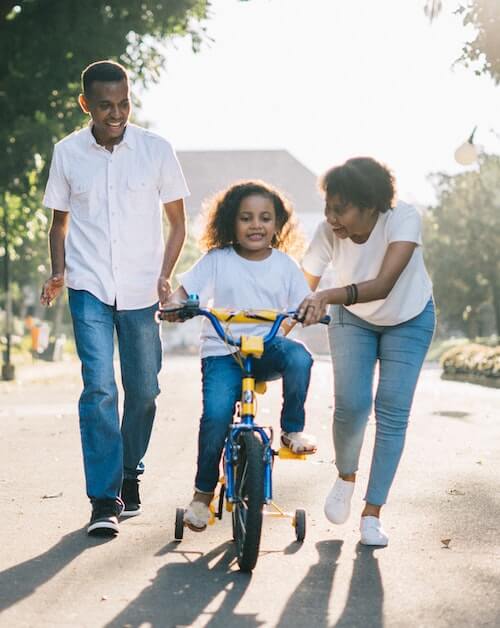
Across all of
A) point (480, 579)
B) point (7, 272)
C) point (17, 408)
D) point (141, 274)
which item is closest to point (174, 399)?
point (17, 408)

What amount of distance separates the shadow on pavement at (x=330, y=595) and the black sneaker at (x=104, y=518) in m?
0.97

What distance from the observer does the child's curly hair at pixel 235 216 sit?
216 inches

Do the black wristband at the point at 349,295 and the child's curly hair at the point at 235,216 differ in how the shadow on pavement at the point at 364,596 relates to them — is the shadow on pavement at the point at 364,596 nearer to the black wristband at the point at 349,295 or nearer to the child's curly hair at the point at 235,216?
→ the black wristband at the point at 349,295

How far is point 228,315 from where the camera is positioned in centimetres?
504

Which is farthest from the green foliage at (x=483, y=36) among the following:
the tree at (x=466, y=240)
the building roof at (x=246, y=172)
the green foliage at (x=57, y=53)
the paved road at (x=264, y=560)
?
the building roof at (x=246, y=172)

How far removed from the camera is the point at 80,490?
23.8ft

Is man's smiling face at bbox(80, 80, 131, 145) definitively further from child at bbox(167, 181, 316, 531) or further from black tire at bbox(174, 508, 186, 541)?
black tire at bbox(174, 508, 186, 541)

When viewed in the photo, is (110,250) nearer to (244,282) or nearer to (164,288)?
(164,288)

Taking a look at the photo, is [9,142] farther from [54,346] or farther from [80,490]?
[54,346]

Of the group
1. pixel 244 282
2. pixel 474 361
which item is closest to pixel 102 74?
pixel 244 282

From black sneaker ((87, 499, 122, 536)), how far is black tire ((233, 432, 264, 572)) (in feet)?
2.82

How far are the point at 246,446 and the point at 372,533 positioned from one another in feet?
3.22

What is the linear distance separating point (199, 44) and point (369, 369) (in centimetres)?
1370

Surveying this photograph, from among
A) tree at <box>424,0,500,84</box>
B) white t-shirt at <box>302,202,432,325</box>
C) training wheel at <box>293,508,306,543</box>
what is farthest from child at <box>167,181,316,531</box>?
tree at <box>424,0,500,84</box>
